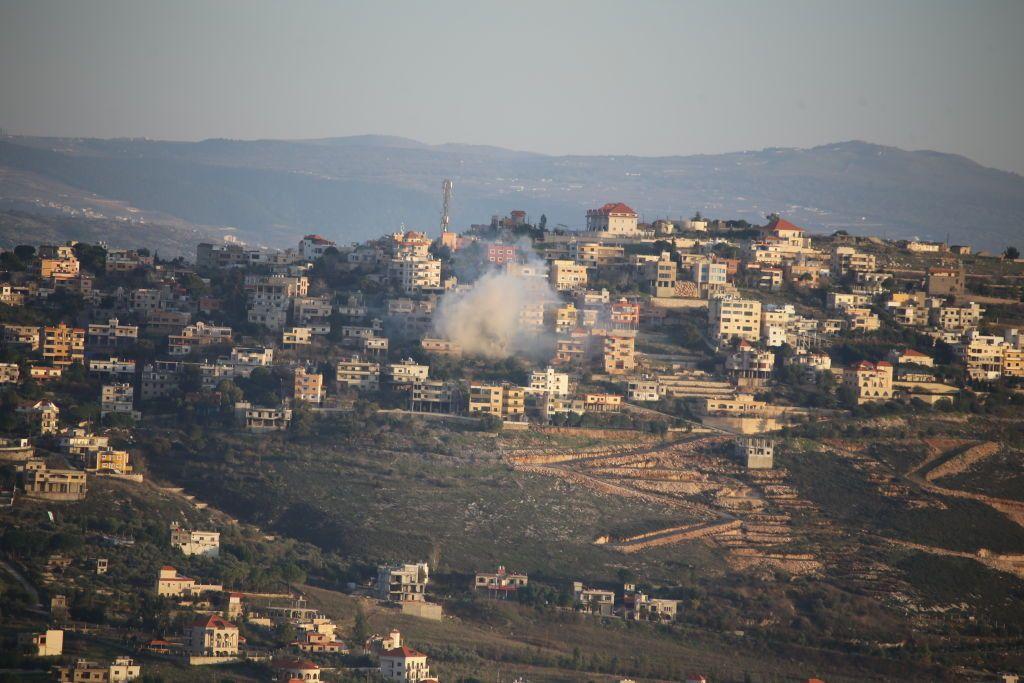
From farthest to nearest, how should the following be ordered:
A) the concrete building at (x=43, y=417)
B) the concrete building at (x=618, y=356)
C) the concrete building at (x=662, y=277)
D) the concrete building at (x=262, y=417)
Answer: the concrete building at (x=662, y=277), the concrete building at (x=618, y=356), the concrete building at (x=262, y=417), the concrete building at (x=43, y=417)

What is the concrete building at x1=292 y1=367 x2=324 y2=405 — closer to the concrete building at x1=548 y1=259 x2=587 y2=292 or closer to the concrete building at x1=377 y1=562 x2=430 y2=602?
the concrete building at x1=377 y1=562 x2=430 y2=602

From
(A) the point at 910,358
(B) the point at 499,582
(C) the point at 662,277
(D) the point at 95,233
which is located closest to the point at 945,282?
(A) the point at 910,358

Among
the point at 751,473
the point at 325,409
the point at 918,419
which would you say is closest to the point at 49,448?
the point at 325,409

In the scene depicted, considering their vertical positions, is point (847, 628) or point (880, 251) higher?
point (880, 251)

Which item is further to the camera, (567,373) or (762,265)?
(762,265)

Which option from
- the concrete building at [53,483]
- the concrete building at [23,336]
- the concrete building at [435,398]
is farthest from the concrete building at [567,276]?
the concrete building at [53,483]

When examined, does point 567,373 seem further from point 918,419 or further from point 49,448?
point 49,448

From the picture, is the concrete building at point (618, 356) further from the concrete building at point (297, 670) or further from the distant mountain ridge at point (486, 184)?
the distant mountain ridge at point (486, 184)

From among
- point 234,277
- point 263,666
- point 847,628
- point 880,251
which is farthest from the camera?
point 880,251
